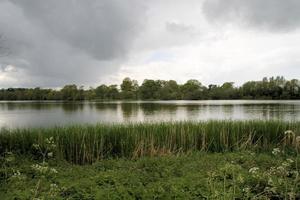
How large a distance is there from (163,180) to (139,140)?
120 inches

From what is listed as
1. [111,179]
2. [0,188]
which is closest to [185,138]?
[111,179]

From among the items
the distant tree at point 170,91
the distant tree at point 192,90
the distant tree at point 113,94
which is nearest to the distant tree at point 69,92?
the distant tree at point 113,94

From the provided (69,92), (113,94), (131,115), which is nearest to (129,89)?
(113,94)

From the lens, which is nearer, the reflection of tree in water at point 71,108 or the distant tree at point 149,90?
the reflection of tree in water at point 71,108

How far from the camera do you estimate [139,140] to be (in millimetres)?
7406

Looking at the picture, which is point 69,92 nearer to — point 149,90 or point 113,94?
point 113,94

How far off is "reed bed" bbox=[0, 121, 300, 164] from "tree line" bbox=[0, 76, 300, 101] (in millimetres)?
69337

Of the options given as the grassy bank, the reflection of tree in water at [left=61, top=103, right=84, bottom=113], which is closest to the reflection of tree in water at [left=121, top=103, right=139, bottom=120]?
the reflection of tree in water at [left=61, top=103, right=84, bottom=113]

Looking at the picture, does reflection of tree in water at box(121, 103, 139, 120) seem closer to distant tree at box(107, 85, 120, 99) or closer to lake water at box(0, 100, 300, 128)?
lake water at box(0, 100, 300, 128)

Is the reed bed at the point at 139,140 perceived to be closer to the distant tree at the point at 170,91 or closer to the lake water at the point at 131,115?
the lake water at the point at 131,115

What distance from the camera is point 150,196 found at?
3.59 meters

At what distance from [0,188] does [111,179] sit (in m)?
1.82

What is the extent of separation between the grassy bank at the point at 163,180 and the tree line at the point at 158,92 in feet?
240

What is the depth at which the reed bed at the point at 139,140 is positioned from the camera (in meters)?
6.98
